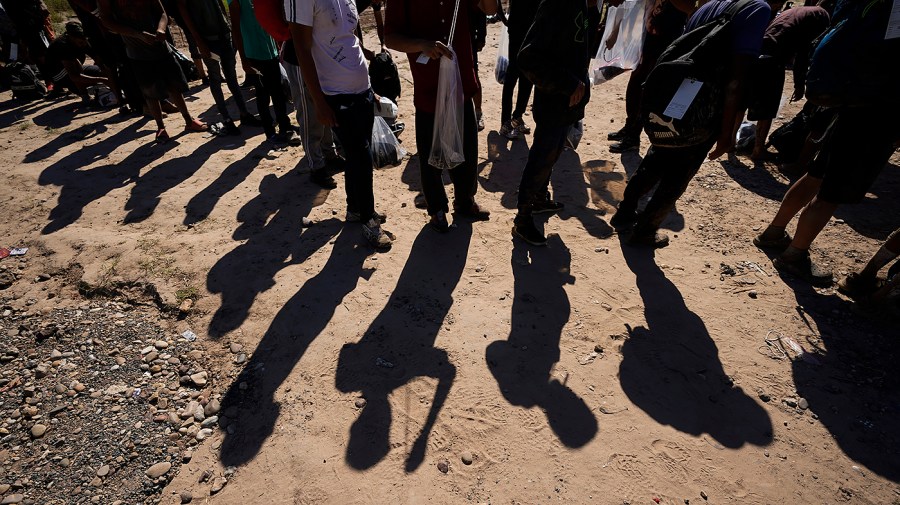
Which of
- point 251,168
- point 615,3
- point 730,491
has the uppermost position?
point 615,3

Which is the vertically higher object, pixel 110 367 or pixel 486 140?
pixel 486 140

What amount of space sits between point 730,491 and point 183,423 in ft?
9.08

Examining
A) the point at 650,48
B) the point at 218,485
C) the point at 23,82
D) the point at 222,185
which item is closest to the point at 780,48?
the point at 650,48

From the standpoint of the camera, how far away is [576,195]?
427 centimetres

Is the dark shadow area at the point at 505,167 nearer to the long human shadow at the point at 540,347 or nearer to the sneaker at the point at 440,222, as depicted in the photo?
the sneaker at the point at 440,222

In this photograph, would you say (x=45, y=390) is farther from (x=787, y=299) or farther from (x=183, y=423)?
(x=787, y=299)

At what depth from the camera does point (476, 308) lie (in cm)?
303

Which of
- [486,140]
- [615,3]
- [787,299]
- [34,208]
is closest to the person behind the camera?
[787,299]

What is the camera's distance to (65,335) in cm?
→ 285

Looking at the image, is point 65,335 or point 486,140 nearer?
point 65,335

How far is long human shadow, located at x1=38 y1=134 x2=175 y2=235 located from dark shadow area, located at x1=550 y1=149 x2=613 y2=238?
446 cm

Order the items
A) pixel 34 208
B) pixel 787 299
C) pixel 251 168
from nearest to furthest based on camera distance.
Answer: pixel 787 299 → pixel 34 208 → pixel 251 168

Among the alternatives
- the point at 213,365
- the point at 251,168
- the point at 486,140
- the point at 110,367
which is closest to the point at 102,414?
the point at 110,367

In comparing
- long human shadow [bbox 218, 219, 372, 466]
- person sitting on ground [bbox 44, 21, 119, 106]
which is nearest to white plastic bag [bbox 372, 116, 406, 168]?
long human shadow [bbox 218, 219, 372, 466]
